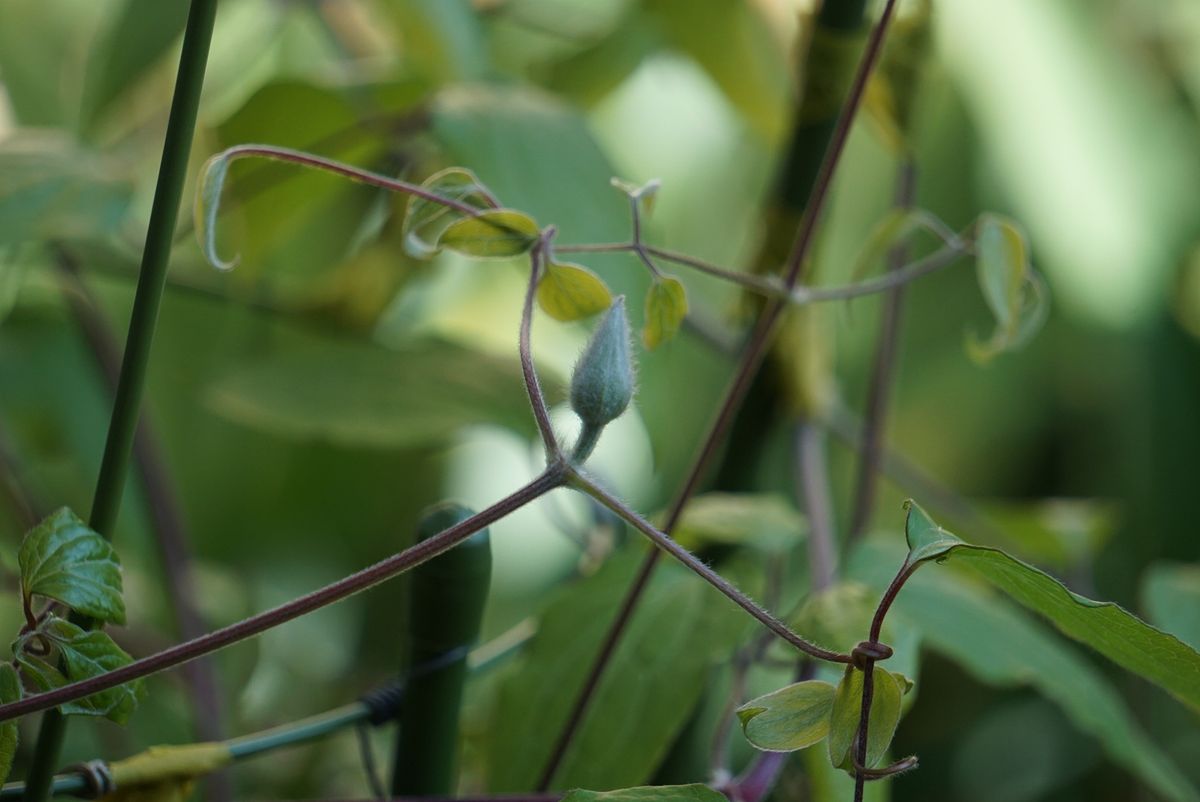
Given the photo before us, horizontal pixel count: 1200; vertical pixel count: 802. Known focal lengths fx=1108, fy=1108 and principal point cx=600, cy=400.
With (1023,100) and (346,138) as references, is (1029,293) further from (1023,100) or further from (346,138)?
(1023,100)

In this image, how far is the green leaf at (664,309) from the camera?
0.70 feet

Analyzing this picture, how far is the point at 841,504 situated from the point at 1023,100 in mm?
300

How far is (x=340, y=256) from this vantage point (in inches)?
22.0

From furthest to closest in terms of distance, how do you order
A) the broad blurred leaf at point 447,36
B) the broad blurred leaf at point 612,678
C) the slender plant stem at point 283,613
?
the broad blurred leaf at point 447,36, the broad blurred leaf at point 612,678, the slender plant stem at point 283,613

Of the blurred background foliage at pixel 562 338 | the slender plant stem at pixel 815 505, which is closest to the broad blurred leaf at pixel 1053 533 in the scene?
the blurred background foliage at pixel 562 338

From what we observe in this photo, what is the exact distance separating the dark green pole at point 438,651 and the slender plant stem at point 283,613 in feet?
0.15

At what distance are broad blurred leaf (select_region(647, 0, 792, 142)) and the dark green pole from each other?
30 cm

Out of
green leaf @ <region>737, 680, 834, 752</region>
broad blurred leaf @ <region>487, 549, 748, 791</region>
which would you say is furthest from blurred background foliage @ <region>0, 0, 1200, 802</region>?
green leaf @ <region>737, 680, 834, 752</region>

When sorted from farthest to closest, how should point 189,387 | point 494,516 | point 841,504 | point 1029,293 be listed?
point 841,504
point 189,387
point 1029,293
point 494,516

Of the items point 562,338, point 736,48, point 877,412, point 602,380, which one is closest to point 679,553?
point 602,380

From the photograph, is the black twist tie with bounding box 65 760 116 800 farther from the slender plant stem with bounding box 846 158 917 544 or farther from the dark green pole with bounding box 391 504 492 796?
the slender plant stem with bounding box 846 158 917 544

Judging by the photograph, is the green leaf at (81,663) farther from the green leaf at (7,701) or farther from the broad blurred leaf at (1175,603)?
the broad blurred leaf at (1175,603)

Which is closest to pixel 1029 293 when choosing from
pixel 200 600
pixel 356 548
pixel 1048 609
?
pixel 1048 609

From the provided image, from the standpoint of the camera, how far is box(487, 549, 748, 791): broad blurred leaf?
27 cm
